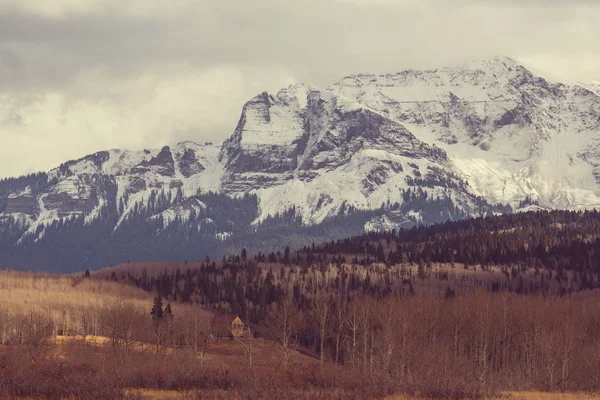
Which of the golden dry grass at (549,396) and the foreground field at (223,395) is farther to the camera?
the golden dry grass at (549,396)

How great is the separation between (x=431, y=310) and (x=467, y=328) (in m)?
6.93

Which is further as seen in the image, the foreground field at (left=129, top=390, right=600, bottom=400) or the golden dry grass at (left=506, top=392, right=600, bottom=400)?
the golden dry grass at (left=506, top=392, right=600, bottom=400)

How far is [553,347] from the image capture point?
15775 cm

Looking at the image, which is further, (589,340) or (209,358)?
(209,358)

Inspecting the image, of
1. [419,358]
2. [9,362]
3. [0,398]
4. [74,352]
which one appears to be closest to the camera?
[0,398]

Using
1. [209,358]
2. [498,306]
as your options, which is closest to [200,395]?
[209,358]

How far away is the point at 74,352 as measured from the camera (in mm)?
168750

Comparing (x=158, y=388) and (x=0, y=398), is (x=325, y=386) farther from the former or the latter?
(x=0, y=398)

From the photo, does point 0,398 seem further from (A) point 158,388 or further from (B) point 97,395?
(A) point 158,388

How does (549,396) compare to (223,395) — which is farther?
(549,396)

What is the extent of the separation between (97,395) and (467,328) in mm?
106443

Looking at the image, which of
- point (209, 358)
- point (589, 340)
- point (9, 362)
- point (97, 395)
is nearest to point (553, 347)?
point (589, 340)

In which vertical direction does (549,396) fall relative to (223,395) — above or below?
below

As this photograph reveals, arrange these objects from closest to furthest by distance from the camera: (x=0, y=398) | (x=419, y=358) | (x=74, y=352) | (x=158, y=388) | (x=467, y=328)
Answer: (x=0, y=398) < (x=158, y=388) < (x=419, y=358) < (x=74, y=352) < (x=467, y=328)
